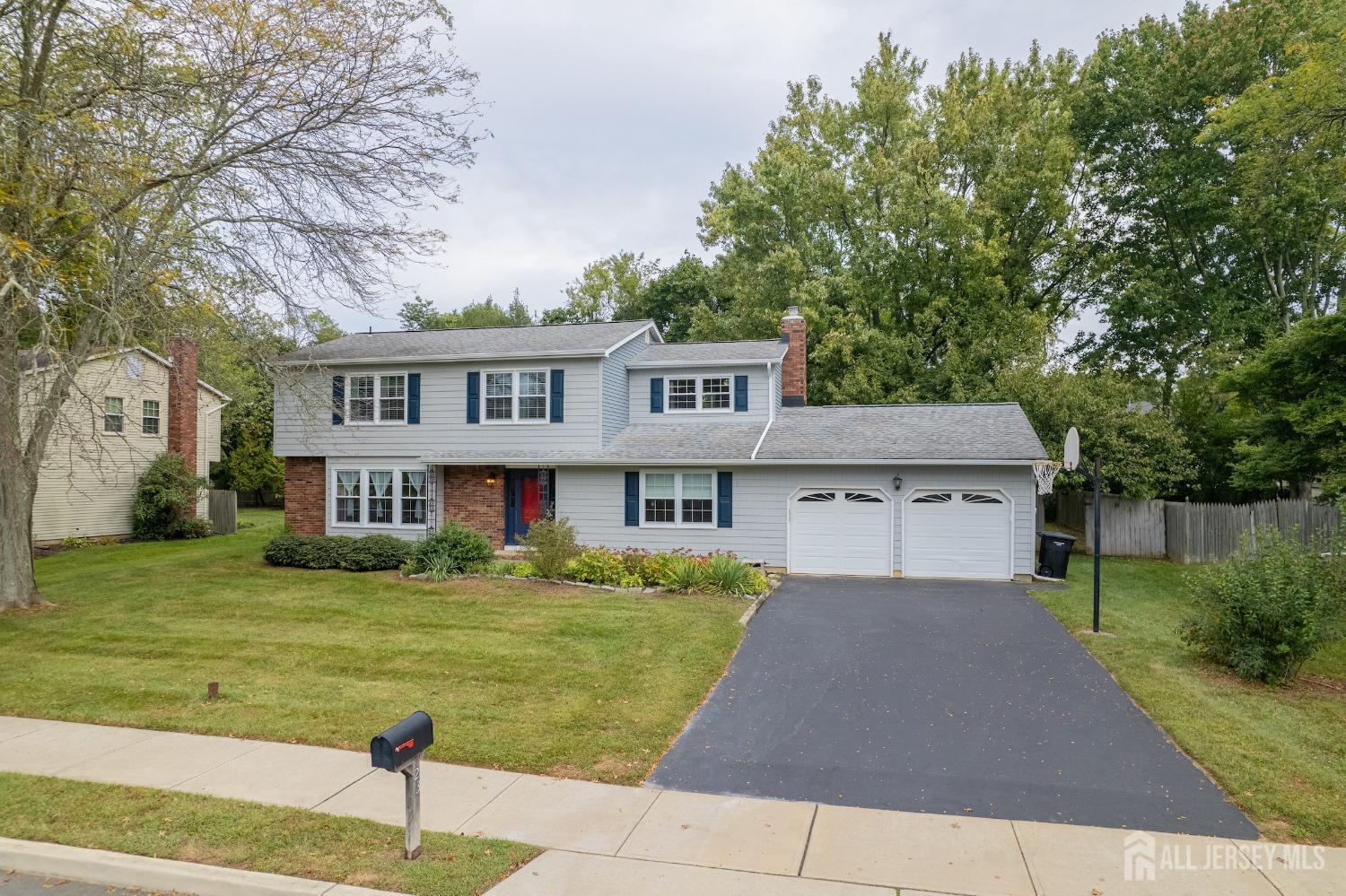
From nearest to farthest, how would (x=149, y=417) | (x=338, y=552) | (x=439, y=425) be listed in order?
(x=338, y=552) < (x=439, y=425) < (x=149, y=417)

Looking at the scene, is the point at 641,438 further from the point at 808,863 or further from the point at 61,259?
the point at 808,863

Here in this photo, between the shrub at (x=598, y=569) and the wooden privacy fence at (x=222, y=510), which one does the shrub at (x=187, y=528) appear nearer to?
the wooden privacy fence at (x=222, y=510)

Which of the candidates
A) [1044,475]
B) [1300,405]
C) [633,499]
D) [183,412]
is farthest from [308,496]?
[1300,405]

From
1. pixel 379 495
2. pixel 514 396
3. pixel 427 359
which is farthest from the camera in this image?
pixel 379 495

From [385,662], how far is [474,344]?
11497mm

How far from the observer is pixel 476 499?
18.6m

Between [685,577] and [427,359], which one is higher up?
[427,359]

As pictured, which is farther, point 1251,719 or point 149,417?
point 149,417

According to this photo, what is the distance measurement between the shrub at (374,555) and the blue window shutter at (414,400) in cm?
352

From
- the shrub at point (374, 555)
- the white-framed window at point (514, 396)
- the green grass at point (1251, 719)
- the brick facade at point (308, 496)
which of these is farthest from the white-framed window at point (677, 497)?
the brick facade at point (308, 496)

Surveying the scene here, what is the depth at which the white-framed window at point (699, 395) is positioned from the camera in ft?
63.3

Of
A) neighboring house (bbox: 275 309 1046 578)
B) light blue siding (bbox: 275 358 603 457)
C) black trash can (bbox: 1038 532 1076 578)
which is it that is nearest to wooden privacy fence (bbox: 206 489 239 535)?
neighboring house (bbox: 275 309 1046 578)

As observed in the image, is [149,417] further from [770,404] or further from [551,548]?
[770,404]

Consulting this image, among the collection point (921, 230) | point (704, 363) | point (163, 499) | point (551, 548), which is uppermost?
point (921, 230)
